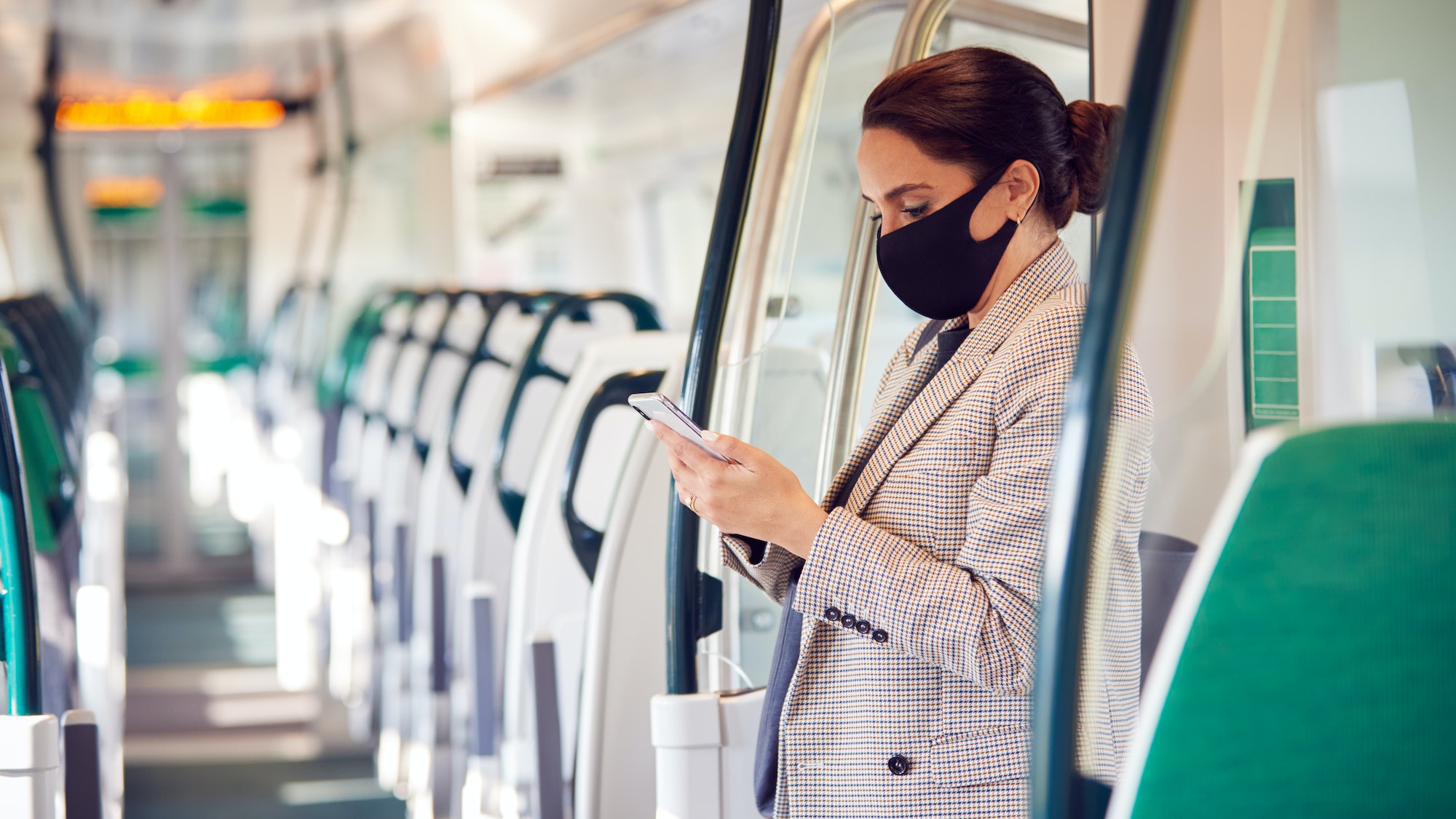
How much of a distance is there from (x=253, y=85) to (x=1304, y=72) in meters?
7.29

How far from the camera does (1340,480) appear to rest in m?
0.82

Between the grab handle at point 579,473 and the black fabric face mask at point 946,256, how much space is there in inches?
42.1

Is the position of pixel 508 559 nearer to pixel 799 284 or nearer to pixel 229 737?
pixel 799 284

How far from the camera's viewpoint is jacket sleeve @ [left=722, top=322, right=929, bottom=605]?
136 cm

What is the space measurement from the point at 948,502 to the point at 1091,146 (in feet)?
1.43

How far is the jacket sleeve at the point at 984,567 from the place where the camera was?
3.77 feet

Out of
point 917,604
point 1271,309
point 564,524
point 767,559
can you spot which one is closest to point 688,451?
point 767,559

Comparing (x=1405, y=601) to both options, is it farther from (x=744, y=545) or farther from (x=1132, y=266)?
(x=744, y=545)

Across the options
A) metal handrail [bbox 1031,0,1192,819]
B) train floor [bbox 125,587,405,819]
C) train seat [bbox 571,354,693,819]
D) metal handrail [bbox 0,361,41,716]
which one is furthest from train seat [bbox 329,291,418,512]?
metal handrail [bbox 1031,0,1192,819]

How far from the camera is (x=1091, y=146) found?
134cm

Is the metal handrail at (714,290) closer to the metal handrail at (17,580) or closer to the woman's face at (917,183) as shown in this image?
the woman's face at (917,183)

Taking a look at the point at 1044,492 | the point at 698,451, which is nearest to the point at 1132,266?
the point at 1044,492

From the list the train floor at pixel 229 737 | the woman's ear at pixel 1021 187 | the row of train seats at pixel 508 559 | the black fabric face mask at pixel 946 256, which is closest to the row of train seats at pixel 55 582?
the train floor at pixel 229 737

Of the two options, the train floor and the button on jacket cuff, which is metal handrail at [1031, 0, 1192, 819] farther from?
the train floor
